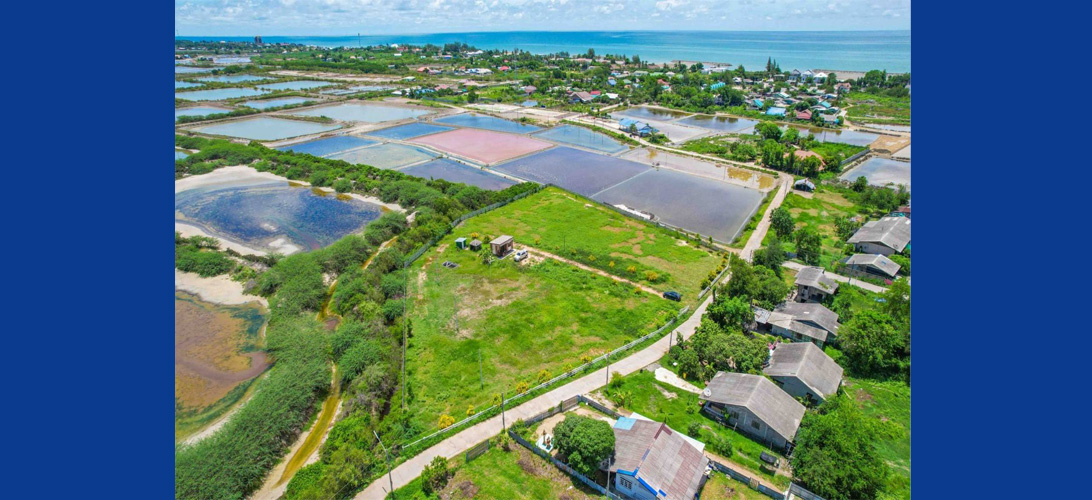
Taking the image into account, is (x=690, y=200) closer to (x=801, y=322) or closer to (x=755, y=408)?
(x=801, y=322)

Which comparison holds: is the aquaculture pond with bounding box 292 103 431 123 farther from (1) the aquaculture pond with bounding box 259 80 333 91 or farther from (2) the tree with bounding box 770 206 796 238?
(2) the tree with bounding box 770 206 796 238

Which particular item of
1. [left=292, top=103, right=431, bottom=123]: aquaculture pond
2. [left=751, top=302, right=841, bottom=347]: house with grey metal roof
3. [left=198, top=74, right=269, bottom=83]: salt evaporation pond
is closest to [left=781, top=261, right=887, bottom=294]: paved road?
[left=751, top=302, right=841, bottom=347]: house with grey metal roof

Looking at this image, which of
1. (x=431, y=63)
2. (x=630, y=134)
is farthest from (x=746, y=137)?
(x=431, y=63)

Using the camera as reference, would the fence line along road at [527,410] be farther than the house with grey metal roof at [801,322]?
No

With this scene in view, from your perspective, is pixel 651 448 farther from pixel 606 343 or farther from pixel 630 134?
pixel 630 134

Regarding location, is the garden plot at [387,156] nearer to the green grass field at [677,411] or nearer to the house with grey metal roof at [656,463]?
the green grass field at [677,411]

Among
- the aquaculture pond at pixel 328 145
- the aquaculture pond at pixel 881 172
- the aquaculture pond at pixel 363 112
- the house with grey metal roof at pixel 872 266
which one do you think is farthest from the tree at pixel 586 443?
the aquaculture pond at pixel 363 112

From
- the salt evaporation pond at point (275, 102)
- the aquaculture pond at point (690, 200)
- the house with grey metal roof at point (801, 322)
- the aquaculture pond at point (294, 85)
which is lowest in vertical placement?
the house with grey metal roof at point (801, 322)
